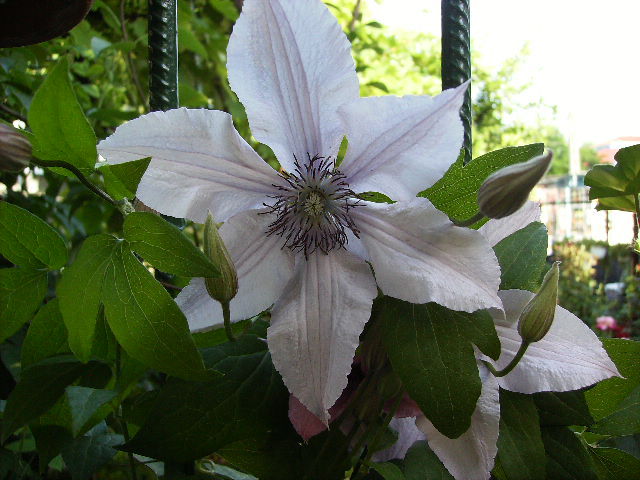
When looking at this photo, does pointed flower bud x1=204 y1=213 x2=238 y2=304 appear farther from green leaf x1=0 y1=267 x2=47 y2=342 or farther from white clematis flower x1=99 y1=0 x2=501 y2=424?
green leaf x1=0 y1=267 x2=47 y2=342

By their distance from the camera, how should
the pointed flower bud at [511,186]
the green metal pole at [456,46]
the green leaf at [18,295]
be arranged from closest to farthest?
1. the pointed flower bud at [511,186]
2. the green leaf at [18,295]
3. the green metal pole at [456,46]

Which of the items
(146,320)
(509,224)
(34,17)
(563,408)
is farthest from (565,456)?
(34,17)

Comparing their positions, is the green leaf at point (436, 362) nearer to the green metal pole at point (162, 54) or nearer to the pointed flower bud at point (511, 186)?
the pointed flower bud at point (511, 186)

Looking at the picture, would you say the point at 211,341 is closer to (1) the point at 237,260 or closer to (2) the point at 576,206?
(1) the point at 237,260

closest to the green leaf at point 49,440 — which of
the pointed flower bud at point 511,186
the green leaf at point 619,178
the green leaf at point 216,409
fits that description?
the green leaf at point 216,409

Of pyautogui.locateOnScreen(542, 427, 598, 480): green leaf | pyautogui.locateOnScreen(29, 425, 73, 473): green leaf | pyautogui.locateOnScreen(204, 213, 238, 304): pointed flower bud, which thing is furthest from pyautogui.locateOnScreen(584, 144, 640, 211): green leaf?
pyautogui.locateOnScreen(29, 425, 73, 473): green leaf

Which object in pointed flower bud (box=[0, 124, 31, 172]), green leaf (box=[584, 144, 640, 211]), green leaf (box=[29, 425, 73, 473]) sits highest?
pointed flower bud (box=[0, 124, 31, 172])
